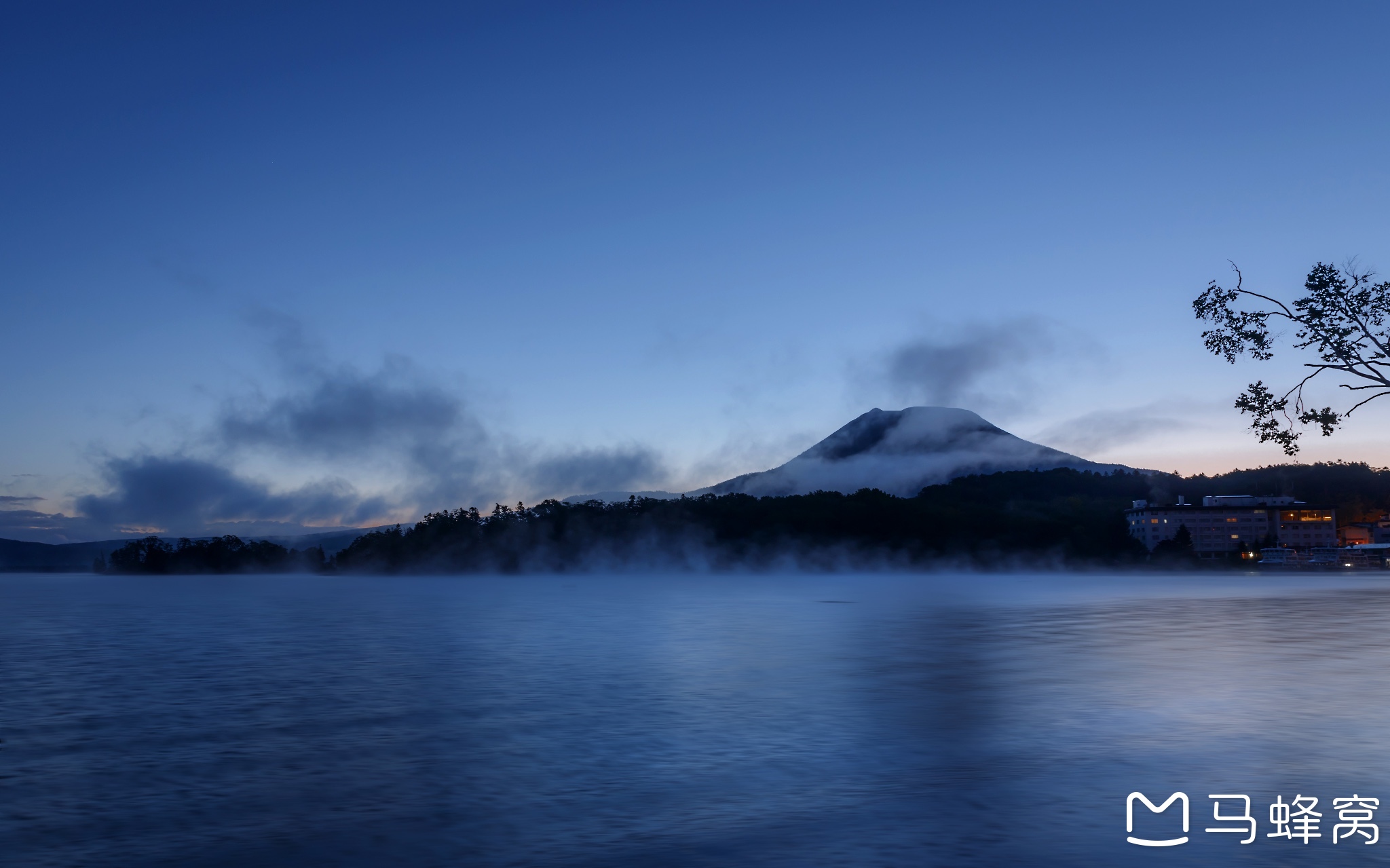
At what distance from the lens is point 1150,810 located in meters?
9.51

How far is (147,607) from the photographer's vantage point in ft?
243

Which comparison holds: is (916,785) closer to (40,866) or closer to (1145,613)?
(40,866)

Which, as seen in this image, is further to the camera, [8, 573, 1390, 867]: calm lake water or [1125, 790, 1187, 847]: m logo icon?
[8, 573, 1390, 867]: calm lake water

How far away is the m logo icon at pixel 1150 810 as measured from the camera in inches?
332

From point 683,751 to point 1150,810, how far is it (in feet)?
18.7

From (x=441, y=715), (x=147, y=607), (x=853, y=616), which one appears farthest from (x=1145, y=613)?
(x=147, y=607)

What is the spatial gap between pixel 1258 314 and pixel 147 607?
73814 millimetres

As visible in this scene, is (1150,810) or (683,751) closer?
(1150,810)

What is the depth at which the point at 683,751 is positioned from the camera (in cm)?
1316

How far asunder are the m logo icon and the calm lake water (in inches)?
4.1

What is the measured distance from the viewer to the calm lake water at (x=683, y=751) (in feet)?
28.2

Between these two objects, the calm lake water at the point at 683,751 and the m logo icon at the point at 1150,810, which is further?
the calm lake water at the point at 683,751

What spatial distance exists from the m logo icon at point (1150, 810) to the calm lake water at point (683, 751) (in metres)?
0.11

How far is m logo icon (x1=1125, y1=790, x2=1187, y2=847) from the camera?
8422 mm
